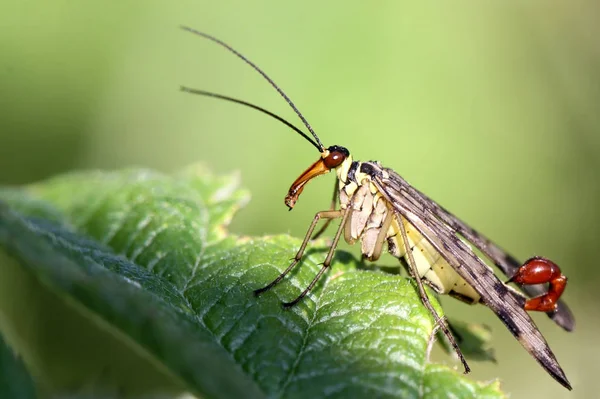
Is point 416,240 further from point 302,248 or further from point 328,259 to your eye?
point 302,248

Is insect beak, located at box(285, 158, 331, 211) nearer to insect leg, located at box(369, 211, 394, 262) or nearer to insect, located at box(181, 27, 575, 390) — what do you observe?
insect, located at box(181, 27, 575, 390)

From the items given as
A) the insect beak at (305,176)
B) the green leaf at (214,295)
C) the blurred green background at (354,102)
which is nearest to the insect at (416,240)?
the insect beak at (305,176)

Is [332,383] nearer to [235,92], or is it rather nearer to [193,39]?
[235,92]

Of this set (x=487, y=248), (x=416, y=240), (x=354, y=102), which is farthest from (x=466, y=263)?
(x=354, y=102)

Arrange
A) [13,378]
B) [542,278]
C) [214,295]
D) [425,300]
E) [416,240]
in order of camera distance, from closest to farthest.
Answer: [13,378], [214,295], [425,300], [542,278], [416,240]

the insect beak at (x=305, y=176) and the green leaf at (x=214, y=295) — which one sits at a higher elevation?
the insect beak at (x=305, y=176)

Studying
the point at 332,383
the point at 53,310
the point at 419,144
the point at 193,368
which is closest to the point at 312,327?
the point at 332,383

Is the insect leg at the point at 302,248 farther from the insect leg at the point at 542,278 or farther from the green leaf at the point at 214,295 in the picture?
the insect leg at the point at 542,278

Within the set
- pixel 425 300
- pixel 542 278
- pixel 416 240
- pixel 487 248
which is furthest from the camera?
pixel 487 248
